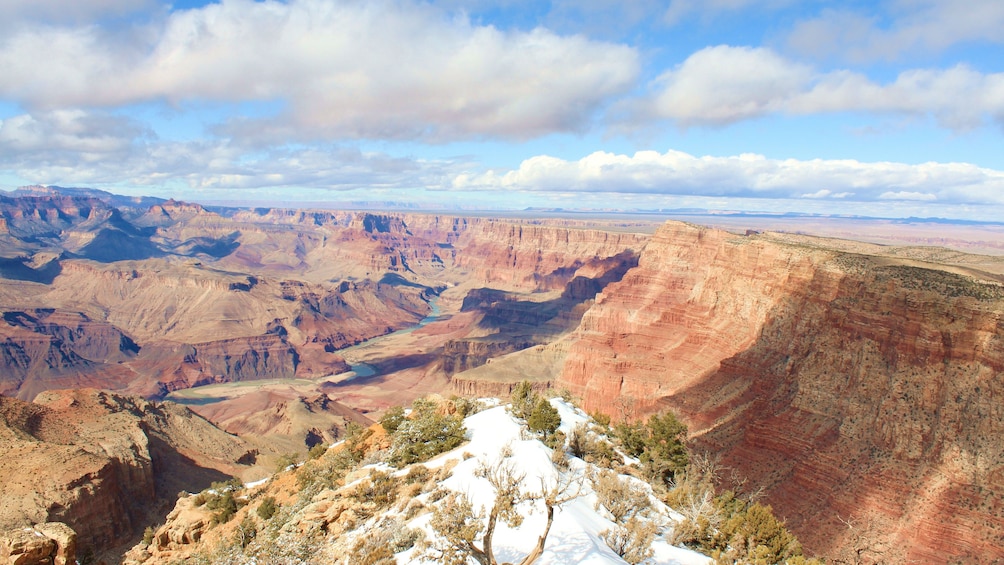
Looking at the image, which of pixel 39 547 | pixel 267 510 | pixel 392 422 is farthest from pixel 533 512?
pixel 39 547

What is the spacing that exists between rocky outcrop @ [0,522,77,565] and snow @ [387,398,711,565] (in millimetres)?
10116

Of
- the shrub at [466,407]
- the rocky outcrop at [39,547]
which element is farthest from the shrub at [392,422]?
the rocky outcrop at [39,547]

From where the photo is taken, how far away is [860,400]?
39.9 m

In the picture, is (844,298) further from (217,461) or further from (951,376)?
(217,461)

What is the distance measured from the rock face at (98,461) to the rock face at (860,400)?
4004cm

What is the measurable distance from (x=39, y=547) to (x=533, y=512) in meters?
14.1

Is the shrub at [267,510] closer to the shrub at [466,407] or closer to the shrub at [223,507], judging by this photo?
the shrub at [223,507]

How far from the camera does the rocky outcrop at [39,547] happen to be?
51.9 ft

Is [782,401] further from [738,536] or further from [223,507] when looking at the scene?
[223,507]

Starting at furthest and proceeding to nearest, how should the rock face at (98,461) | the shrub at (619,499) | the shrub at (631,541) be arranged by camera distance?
the rock face at (98,461) < the shrub at (619,499) < the shrub at (631,541)

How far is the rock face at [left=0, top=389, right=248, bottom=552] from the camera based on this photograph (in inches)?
1291

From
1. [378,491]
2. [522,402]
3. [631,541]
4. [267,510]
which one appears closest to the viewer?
[631,541]

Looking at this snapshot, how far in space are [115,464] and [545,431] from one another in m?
32.0

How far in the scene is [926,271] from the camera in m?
44.7
